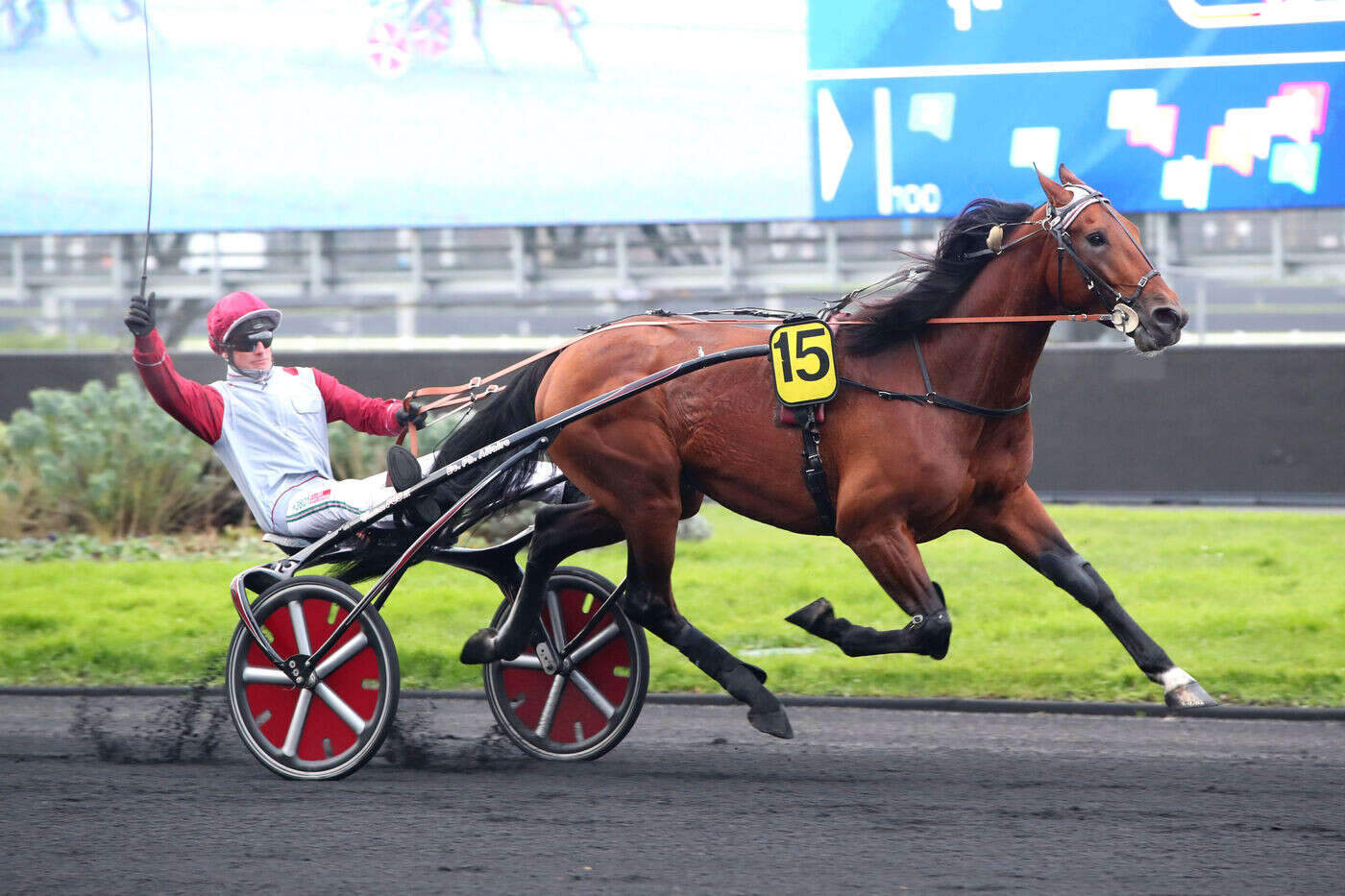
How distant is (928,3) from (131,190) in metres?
6.40

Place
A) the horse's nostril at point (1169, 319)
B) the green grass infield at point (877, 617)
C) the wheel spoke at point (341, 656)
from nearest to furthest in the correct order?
the horse's nostril at point (1169, 319) → the wheel spoke at point (341, 656) → the green grass infield at point (877, 617)

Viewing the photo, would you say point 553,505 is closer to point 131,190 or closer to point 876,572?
point 876,572

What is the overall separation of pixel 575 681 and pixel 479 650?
315 mm

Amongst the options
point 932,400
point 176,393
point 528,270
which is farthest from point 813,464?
point 528,270

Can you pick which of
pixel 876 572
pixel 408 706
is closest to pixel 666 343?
pixel 876 572

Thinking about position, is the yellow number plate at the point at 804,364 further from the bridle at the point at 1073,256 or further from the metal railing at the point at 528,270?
the metal railing at the point at 528,270

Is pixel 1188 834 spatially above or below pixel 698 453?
below

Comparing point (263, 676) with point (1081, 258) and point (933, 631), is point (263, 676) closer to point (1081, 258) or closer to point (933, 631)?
point (933, 631)

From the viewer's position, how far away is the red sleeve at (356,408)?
5.29 metres

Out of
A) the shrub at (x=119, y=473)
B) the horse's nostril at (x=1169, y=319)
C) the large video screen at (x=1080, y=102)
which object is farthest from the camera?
the large video screen at (x=1080, y=102)

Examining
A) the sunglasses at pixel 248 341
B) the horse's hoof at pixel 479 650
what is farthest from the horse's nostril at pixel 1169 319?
the sunglasses at pixel 248 341

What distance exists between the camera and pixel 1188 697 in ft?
14.1

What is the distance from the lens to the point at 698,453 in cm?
491

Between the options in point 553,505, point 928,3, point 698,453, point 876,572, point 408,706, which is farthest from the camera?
point 928,3
